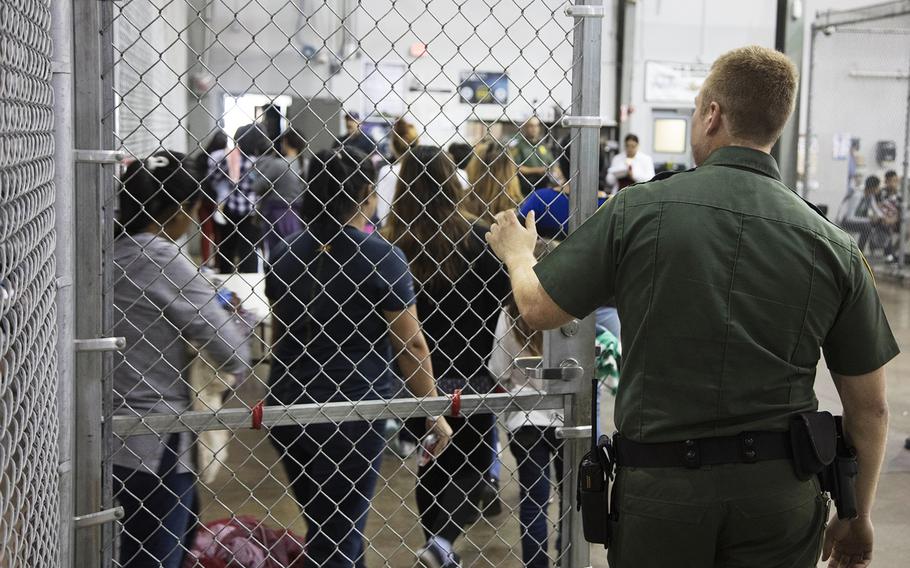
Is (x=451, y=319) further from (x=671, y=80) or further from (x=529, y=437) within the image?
(x=671, y=80)

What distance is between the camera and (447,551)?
11.4 feet

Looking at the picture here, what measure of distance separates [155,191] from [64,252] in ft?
2.61

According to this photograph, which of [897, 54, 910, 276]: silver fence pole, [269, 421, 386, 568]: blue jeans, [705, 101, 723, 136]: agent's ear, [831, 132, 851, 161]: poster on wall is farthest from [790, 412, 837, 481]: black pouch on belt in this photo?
[831, 132, 851, 161]: poster on wall

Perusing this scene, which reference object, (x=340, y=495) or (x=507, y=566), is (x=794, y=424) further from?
(x=507, y=566)

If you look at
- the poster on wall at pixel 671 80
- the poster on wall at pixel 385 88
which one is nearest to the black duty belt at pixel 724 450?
the poster on wall at pixel 385 88

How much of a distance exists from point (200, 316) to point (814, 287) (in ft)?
5.13

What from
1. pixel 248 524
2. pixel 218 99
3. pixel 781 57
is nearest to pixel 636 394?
pixel 781 57

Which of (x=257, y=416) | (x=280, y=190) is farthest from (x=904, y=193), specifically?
(x=257, y=416)

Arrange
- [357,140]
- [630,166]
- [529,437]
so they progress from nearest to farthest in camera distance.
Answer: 1. [529,437]
2. [357,140]
3. [630,166]

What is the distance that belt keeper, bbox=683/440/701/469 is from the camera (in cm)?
201

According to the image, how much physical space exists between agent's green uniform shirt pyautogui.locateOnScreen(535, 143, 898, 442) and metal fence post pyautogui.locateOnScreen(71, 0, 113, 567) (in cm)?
100

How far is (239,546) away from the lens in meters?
3.09

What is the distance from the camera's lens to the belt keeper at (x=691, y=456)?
2.01 meters

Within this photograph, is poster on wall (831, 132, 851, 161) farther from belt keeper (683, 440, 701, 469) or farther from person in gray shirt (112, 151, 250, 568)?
belt keeper (683, 440, 701, 469)
